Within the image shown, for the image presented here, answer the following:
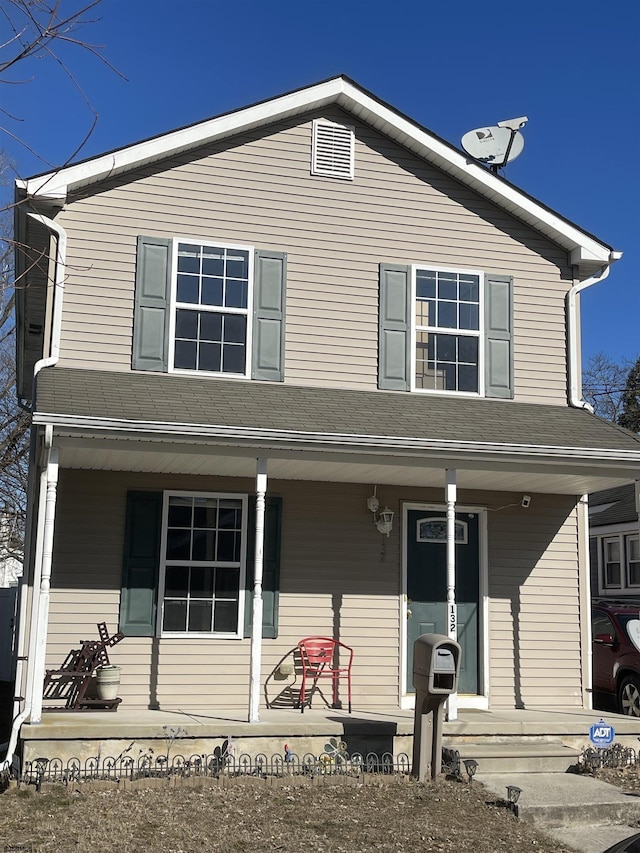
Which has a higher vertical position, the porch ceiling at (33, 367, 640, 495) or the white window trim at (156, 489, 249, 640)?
the porch ceiling at (33, 367, 640, 495)

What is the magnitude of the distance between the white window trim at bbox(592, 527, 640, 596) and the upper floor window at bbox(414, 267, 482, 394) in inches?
341

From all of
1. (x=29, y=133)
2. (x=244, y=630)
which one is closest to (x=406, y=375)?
(x=244, y=630)

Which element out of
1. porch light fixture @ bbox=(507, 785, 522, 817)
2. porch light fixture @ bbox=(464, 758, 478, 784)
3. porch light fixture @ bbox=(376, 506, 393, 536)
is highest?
porch light fixture @ bbox=(376, 506, 393, 536)

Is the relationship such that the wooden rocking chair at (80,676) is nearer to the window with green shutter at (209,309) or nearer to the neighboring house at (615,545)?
the window with green shutter at (209,309)

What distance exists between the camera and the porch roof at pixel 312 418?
28.2ft

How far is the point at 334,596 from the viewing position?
1041 cm

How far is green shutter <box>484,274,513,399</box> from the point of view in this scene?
11.0 m

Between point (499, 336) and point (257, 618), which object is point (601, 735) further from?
point (499, 336)

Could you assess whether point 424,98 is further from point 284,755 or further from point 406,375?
point 284,755

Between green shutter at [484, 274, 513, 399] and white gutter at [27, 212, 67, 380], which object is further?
green shutter at [484, 274, 513, 399]

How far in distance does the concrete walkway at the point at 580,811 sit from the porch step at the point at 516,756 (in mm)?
485

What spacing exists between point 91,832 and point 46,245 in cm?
670

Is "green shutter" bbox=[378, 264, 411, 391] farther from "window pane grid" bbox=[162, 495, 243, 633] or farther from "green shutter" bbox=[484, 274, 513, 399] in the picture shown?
"window pane grid" bbox=[162, 495, 243, 633]

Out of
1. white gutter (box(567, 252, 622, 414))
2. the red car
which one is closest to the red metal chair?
the red car
